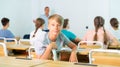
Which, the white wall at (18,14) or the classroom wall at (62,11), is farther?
A: the white wall at (18,14)

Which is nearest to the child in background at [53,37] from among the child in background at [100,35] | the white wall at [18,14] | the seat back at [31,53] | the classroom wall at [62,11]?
the seat back at [31,53]

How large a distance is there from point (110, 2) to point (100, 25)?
3373 mm

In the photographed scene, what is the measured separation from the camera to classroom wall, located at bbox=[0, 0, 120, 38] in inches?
346

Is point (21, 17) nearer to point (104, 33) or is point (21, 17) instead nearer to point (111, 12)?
point (111, 12)

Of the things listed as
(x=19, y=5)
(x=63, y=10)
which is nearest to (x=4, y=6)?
(x=19, y=5)

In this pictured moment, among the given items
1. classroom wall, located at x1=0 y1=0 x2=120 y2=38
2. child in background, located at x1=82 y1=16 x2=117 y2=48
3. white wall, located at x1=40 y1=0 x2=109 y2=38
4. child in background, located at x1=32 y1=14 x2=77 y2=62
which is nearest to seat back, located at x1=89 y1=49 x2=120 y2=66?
child in background, located at x1=32 y1=14 x2=77 y2=62

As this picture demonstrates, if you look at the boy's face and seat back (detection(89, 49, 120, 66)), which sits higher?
the boy's face

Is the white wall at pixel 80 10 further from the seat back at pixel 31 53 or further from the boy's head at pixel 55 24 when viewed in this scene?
the boy's head at pixel 55 24

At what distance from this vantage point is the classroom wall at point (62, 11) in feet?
28.8

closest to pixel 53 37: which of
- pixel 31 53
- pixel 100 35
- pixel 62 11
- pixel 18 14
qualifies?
pixel 31 53

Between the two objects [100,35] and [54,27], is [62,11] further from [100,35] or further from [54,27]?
[54,27]

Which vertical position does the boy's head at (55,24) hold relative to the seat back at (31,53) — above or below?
above

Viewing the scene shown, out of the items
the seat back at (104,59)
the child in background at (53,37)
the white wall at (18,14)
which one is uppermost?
the white wall at (18,14)

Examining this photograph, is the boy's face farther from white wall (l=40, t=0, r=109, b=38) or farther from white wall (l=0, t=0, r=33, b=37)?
white wall (l=0, t=0, r=33, b=37)
